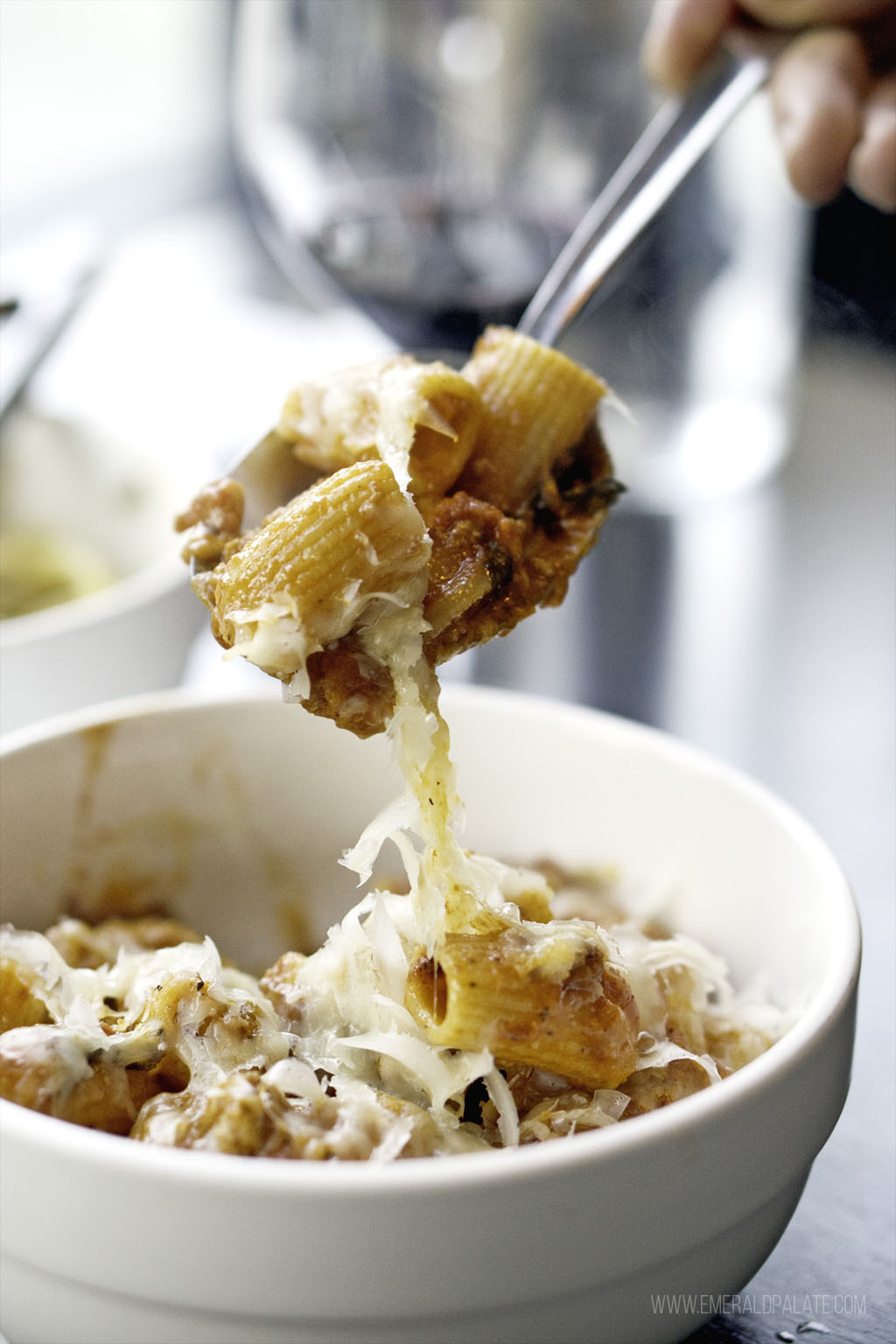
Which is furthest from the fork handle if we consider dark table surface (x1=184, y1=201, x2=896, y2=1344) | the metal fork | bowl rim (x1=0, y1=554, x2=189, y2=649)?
dark table surface (x1=184, y1=201, x2=896, y2=1344)

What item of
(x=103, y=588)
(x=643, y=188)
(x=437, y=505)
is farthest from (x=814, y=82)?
(x=103, y=588)

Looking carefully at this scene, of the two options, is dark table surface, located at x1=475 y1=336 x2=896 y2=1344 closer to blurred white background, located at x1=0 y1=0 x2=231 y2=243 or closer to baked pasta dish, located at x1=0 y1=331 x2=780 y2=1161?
baked pasta dish, located at x1=0 y1=331 x2=780 y2=1161

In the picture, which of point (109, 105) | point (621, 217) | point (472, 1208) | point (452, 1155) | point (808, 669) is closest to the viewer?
point (472, 1208)

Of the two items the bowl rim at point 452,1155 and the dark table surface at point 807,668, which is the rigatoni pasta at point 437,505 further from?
the dark table surface at point 807,668

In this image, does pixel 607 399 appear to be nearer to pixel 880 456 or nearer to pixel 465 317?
pixel 465 317

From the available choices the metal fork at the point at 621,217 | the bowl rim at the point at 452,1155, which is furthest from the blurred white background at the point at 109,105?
the bowl rim at the point at 452,1155

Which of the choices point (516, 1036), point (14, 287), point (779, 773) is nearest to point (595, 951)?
point (516, 1036)

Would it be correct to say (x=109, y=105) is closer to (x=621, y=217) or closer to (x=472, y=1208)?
(x=621, y=217)
